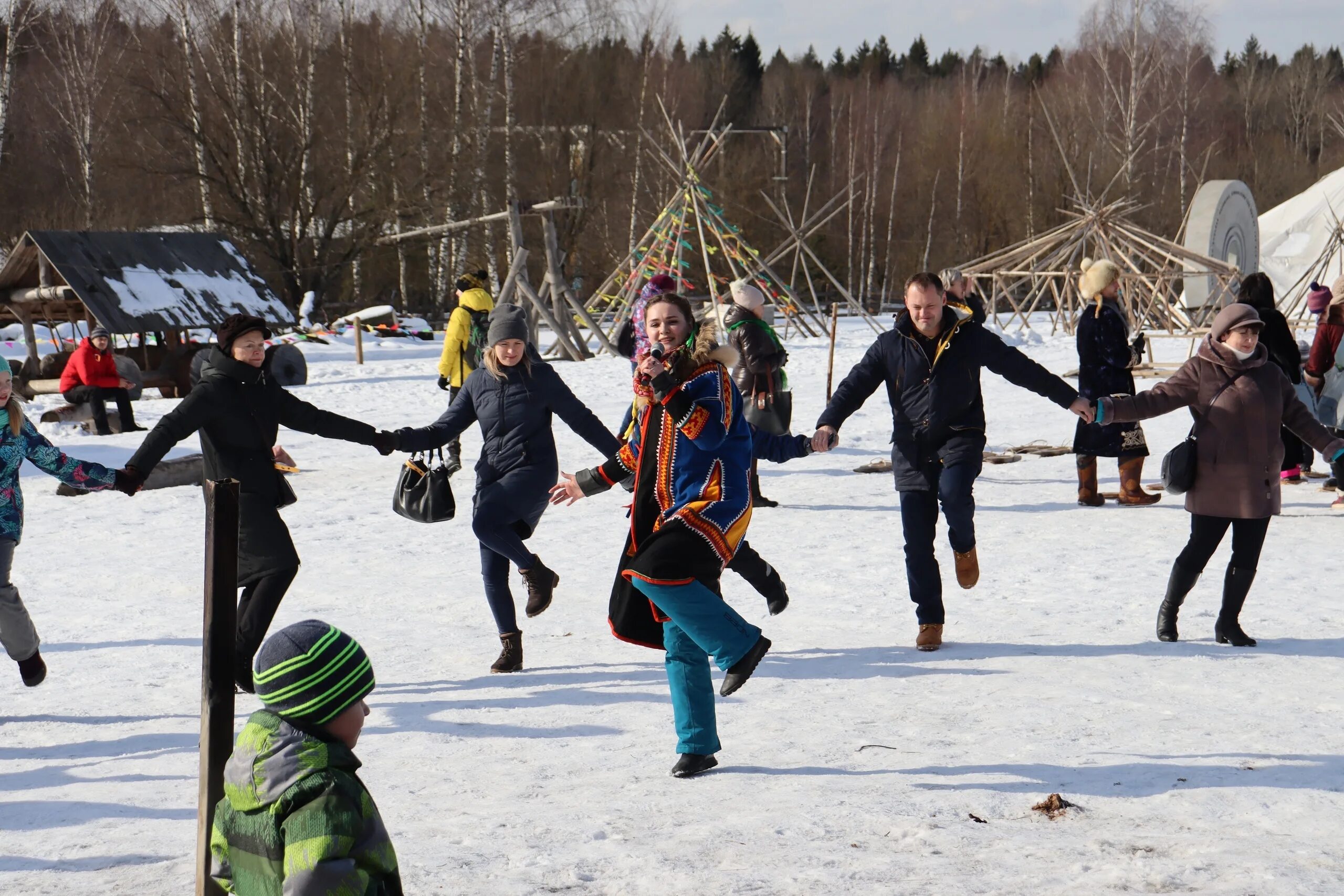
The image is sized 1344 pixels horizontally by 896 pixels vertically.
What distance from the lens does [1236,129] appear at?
54625 mm

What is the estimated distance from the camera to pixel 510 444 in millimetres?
5402

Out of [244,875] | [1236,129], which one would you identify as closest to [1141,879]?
[244,875]

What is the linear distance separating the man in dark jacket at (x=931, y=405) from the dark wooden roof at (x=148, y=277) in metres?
13.9

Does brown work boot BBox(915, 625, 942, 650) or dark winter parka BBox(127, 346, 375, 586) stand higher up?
dark winter parka BBox(127, 346, 375, 586)

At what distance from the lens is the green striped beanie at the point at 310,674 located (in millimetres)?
2137

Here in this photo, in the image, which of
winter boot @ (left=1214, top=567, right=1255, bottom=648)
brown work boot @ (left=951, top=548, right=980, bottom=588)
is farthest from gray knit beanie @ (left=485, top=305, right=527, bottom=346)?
winter boot @ (left=1214, top=567, right=1255, bottom=648)

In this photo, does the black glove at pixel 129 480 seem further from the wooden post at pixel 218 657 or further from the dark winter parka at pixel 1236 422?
the dark winter parka at pixel 1236 422

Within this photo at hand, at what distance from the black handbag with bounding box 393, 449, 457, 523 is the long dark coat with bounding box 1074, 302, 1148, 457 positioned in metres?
4.48

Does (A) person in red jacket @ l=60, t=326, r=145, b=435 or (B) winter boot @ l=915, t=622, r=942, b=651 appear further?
(A) person in red jacket @ l=60, t=326, r=145, b=435

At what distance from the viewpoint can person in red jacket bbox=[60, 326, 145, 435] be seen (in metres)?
13.3

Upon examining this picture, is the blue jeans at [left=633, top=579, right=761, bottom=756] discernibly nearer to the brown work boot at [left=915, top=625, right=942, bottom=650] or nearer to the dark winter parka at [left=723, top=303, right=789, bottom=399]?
the brown work boot at [left=915, top=625, right=942, bottom=650]

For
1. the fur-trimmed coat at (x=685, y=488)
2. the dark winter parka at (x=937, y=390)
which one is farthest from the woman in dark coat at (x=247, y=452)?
the dark winter parka at (x=937, y=390)

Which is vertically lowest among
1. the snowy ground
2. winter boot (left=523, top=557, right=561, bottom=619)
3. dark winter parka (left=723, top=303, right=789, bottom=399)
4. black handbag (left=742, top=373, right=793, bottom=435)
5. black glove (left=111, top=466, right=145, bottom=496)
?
the snowy ground

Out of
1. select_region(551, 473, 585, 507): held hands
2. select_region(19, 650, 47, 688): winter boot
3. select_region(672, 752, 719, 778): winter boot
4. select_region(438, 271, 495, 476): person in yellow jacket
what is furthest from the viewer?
select_region(438, 271, 495, 476): person in yellow jacket
